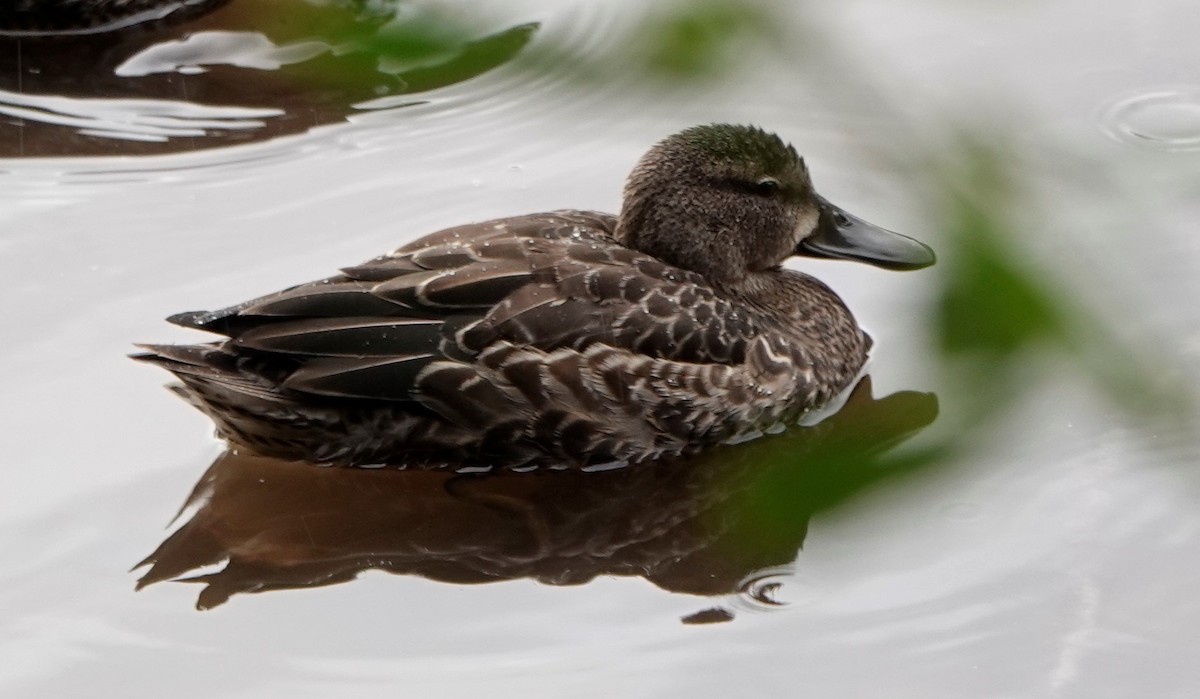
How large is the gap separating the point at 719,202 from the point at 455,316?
1.04 m

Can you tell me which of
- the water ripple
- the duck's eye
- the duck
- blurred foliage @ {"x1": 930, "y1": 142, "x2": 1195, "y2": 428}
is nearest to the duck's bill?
the duck's eye

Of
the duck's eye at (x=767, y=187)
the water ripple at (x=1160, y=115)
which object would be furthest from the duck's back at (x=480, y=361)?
the water ripple at (x=1160, y=115)

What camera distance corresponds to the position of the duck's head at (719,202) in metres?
5.64

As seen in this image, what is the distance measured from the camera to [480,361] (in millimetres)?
5199

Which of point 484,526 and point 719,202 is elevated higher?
point 719,202

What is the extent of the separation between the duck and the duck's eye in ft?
0.14

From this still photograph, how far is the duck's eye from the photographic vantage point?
18.8 feet

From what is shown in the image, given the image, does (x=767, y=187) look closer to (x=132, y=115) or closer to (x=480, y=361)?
(x=480, y=361)

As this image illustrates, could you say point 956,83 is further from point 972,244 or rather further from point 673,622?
point 673,622

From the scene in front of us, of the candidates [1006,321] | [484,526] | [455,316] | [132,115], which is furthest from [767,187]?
[1006,321]

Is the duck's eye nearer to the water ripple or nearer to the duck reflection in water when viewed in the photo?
the duck reflection in water

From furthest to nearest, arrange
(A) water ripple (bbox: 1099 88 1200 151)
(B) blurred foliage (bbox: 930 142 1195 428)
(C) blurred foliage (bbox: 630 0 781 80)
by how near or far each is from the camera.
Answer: (A) water ripple (bbox: 1099 88 1200 151) < (C) blurred foliage (bbox: 630 0 781 80) < (B) blurred foliage (bbox: 930 142 1195 428)

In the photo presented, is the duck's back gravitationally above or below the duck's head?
below

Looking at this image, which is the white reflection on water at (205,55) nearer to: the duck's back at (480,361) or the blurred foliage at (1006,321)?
the duck's back at (480,361)
